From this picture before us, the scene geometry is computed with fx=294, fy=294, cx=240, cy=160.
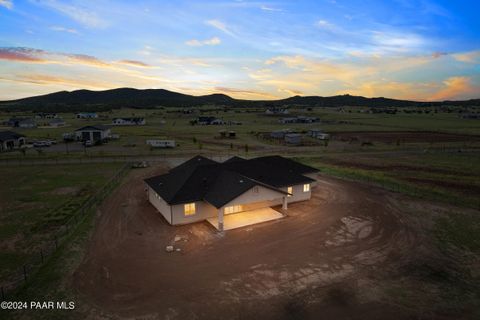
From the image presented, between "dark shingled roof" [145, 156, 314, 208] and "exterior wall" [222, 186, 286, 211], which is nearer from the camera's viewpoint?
"exterior wall" [222, 186, 286, 211]

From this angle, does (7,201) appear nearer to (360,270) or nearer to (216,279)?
(216,279)

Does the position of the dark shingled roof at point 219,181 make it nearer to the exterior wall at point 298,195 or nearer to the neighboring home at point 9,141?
the exterior wall at point 298,195

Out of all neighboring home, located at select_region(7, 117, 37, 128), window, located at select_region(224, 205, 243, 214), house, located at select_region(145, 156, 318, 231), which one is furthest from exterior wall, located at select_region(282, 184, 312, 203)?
neighboring home, located at select_region(7, 117, 37, 128)

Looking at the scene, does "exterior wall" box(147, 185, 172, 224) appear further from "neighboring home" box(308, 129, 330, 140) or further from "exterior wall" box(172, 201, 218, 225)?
"neighboring home" box(308, 129, 330, 140)

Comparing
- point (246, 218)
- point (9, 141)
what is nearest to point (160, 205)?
point (246, 218)

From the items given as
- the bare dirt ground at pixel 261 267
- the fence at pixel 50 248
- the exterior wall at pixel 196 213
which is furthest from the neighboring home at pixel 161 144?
the exterior wall at pixel 196 213

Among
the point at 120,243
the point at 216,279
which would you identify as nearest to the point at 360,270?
the point at 216,279
